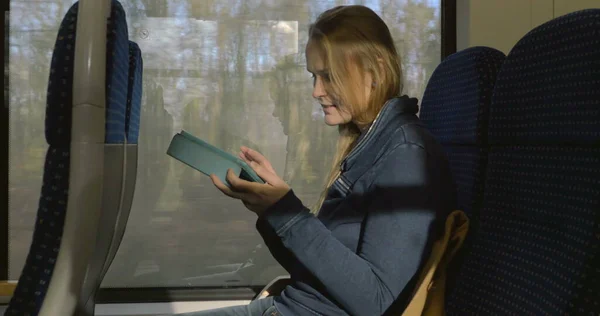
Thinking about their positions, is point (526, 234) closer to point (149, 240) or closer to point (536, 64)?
point (536, 64)

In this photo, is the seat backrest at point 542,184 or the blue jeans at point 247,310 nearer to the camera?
the seat backrest at point 542,184

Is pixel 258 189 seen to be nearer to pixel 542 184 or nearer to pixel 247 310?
pixel 247 310

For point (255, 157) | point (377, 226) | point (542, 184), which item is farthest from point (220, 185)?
point (542, 184)

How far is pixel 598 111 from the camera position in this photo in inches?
35.3

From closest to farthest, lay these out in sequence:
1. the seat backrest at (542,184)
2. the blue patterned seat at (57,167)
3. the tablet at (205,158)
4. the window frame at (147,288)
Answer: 1. the blue patterned seat at (57,167)
2. the seat backrest at (542,184)
3. the tablet at (205,158)
4. the window frame at (147,288)

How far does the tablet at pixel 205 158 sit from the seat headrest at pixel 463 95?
491 mm

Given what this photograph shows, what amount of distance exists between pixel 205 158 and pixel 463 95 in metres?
0.61

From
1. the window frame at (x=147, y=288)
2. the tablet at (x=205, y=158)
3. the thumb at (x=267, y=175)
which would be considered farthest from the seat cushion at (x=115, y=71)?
the window frame at (x=147, y=288)

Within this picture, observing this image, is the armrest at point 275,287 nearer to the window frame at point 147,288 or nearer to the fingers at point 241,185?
the fingers at point 241,185

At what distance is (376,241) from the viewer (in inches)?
42.6

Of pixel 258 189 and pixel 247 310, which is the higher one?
pixel 258 189

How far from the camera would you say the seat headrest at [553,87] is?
0.92m

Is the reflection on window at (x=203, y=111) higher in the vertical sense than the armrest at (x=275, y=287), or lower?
higher

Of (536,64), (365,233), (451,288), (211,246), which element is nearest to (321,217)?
(365,233)
